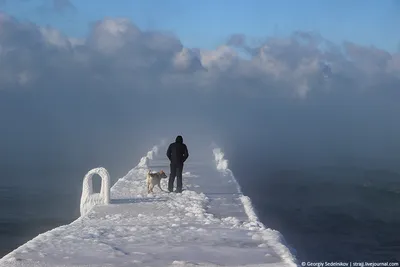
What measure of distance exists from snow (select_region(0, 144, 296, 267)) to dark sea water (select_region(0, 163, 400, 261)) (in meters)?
3.38

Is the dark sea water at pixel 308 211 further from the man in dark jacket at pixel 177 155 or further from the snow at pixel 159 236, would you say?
the man in dark jacket at pixel 177 155

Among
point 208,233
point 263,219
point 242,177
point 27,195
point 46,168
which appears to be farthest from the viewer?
point 46,168

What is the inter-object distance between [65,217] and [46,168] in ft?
114

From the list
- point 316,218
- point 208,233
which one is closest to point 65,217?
point 316,218

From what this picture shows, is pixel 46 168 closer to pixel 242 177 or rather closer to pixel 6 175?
pixel 6 175

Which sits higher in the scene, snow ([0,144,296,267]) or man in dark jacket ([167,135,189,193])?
man in dark jacket ([167,135,189,193])

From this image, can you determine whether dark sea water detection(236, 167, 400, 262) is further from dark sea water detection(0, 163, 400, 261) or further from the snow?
the snow

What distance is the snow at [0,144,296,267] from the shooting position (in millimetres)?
9727

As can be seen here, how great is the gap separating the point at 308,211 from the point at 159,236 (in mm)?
16665

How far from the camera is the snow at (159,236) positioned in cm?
973

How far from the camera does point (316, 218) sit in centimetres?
2520

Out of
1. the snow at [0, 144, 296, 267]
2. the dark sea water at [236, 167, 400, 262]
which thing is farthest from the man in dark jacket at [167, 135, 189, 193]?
the dark sea water at [236, 167, 400, 262]

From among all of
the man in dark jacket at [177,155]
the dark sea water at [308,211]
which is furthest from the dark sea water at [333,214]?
the man in dark jacket at [177,155]

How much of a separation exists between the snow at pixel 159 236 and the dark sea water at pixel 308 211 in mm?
3378
